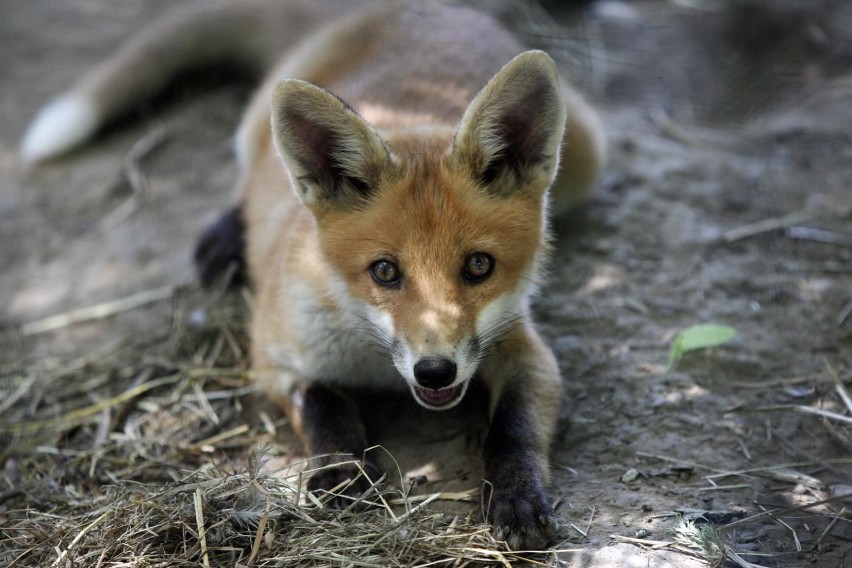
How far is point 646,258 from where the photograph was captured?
174 inches

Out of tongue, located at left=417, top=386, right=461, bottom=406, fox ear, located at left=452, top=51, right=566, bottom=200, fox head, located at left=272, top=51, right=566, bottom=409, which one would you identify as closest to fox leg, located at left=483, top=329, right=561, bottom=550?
fox head, located at left=272, top=51, right=566, bottom=409

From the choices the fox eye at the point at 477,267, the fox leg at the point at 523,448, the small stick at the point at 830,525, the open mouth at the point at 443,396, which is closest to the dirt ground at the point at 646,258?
the small stick at the point at 830,525

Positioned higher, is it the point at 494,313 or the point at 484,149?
the point at 484,149

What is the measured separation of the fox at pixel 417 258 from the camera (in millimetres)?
2871

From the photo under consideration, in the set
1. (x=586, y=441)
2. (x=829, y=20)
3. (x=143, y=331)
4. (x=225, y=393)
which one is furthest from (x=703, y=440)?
(x=829, y=20)

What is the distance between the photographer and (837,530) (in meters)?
2.72

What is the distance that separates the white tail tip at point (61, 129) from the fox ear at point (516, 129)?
12.5ft

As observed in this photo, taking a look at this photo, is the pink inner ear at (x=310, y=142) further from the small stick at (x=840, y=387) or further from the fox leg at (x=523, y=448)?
the small stick at (x=840, y=387)

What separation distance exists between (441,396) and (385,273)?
48 centimetres

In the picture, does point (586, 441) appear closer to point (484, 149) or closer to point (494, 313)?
point (494, 313)

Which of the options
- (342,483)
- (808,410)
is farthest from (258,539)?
(808,410)

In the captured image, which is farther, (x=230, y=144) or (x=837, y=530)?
(x=230, y=144)

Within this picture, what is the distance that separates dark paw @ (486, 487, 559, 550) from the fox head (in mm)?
391

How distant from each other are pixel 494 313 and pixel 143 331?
2.26 metres
